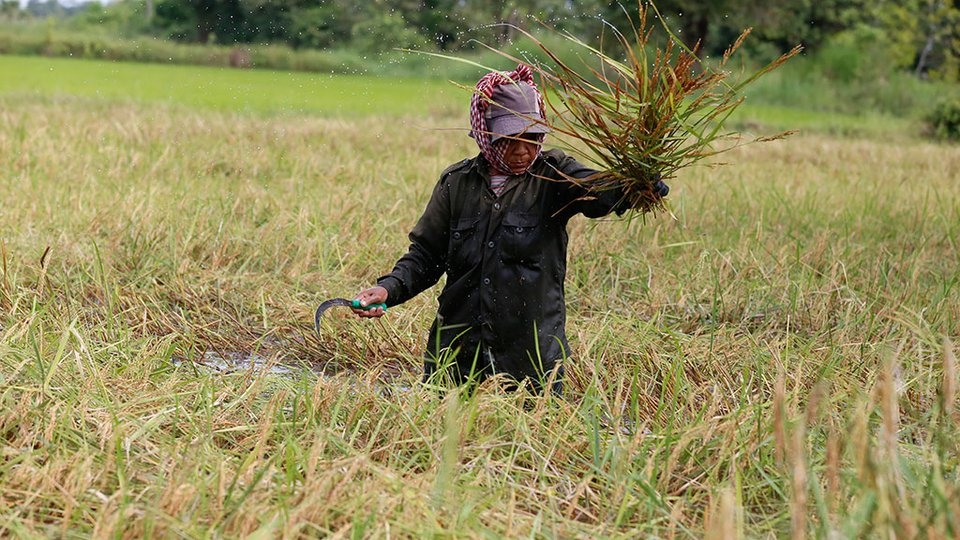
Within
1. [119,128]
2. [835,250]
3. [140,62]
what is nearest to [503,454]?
[835,250]

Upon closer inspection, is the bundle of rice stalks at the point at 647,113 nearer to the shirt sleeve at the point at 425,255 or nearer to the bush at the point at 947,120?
the shirt sleeve at the point at 425,255

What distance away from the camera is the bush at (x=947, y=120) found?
13398 mm

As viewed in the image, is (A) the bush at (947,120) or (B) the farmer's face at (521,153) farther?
(A) the bush at (947,120)

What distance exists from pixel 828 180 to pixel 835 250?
3021mm

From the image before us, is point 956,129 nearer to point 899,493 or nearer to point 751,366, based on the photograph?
point 751,366

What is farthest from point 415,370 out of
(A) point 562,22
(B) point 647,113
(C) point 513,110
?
(A) point 562,22

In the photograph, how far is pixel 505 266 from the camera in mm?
2699

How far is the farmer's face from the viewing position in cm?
266

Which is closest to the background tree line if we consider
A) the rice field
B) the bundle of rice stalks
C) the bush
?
the bush

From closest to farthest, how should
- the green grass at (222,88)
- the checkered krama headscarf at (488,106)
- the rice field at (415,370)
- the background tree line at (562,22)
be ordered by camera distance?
the rice field at (415,370) → the checkered krama headscarf at (488,106) → the green grass at (222,88) → the background tree line at (562,22)

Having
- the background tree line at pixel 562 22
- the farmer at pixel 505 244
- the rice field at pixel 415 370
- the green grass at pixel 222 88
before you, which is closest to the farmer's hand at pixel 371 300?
the farmer at pixel 505 244

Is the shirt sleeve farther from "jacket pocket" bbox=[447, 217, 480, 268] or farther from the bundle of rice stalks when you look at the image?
the bundle of rice stalks

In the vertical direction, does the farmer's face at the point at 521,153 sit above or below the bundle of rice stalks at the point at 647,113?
below

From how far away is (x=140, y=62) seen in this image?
A: 23.5 meters
